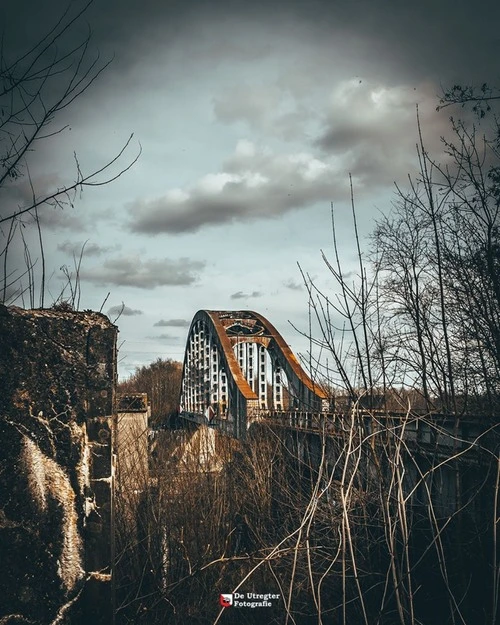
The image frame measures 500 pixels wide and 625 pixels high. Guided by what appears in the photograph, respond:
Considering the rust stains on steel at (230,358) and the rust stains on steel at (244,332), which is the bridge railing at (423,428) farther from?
the rust stains on steel at (244,332)

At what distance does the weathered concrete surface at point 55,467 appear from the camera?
187 cm

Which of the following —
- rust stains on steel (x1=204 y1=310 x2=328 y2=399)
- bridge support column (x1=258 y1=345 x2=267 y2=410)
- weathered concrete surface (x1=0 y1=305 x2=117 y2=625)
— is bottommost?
weathered concrete surface (x1=0 y1=305 x2=117 y2=625)

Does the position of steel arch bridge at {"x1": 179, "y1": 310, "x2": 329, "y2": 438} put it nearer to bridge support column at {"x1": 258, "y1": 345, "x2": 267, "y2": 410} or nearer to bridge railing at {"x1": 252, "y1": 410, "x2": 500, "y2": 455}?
bridge support column at {"x1": 258, "y1": 345, "x2": 267, "y2": 410}

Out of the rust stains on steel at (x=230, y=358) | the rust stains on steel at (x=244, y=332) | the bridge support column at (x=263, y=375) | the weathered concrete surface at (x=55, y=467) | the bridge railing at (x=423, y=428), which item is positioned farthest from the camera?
the bridge support column at (x=263, y=375)

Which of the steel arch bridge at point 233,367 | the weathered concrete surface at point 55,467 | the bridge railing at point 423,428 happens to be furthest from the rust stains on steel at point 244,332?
the weathered concrete surface at point 55,467

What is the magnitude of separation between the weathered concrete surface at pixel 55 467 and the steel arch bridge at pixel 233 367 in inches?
755

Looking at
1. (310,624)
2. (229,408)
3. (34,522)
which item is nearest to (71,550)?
(34,522)

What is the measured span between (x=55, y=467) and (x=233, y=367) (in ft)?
81.9

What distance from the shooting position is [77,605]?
6.28ft

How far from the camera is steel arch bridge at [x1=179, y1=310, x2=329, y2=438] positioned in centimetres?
2420

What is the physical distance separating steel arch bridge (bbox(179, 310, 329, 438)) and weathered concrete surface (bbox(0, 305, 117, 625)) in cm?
1917

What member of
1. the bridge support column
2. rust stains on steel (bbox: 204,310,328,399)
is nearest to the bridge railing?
rust stains on steel (bbox: 204,310,328,399)

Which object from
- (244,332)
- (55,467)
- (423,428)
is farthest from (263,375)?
(55,467)

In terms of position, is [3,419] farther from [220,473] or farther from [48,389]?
[220,473]
